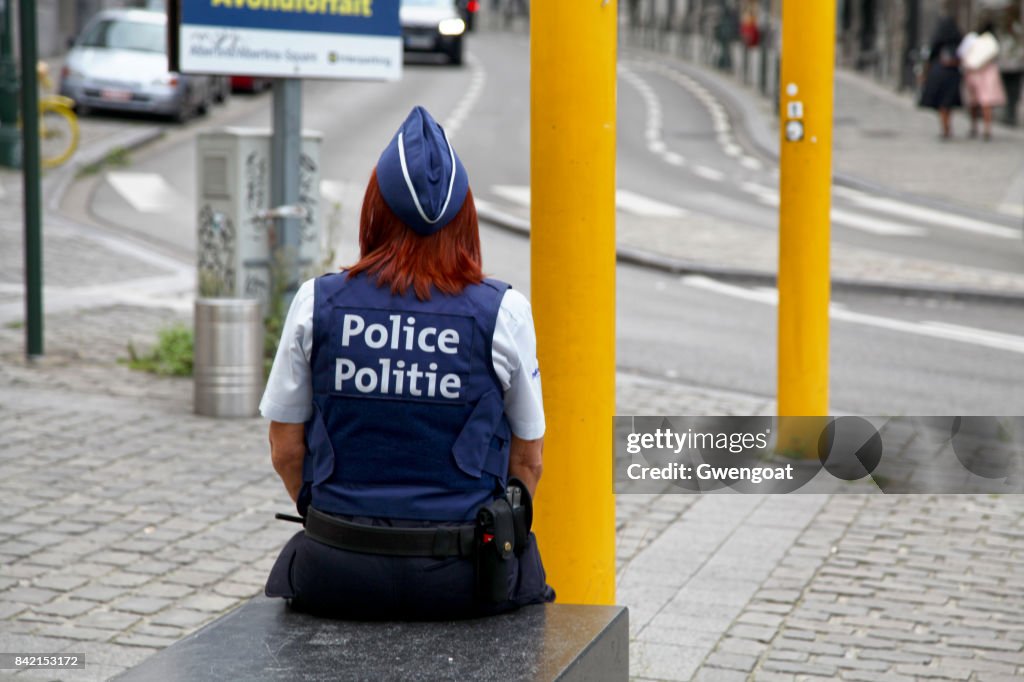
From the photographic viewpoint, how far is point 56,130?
73.3ft

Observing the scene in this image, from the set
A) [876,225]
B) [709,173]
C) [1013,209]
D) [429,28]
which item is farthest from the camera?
[429,28]

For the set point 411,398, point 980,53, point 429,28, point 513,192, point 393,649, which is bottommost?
point 393,649

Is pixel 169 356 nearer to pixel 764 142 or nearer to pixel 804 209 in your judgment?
pixel 804 209

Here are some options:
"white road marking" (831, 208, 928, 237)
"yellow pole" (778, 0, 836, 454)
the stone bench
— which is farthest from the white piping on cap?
"white road marking" (831, 208, 928, 237)

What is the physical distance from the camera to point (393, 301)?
3.32 metres

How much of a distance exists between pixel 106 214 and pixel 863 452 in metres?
12.0

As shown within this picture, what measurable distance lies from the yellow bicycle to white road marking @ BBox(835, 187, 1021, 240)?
10.4 m

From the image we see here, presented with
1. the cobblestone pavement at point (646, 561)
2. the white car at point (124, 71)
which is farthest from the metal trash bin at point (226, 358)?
the white car at point (124, 71)

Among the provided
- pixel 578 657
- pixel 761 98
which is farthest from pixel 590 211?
pixel 761 98

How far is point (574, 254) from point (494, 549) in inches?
38.5

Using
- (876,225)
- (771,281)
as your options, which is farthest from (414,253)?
(876,225)

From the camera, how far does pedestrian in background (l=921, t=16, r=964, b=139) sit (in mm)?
25270

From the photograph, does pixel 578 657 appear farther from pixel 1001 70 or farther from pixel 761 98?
pixel 761 98

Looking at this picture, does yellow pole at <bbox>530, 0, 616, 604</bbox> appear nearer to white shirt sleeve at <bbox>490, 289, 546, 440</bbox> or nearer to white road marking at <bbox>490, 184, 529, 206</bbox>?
white shirt sleeve at <bbox>490, 289, 546, 440</bbox>
